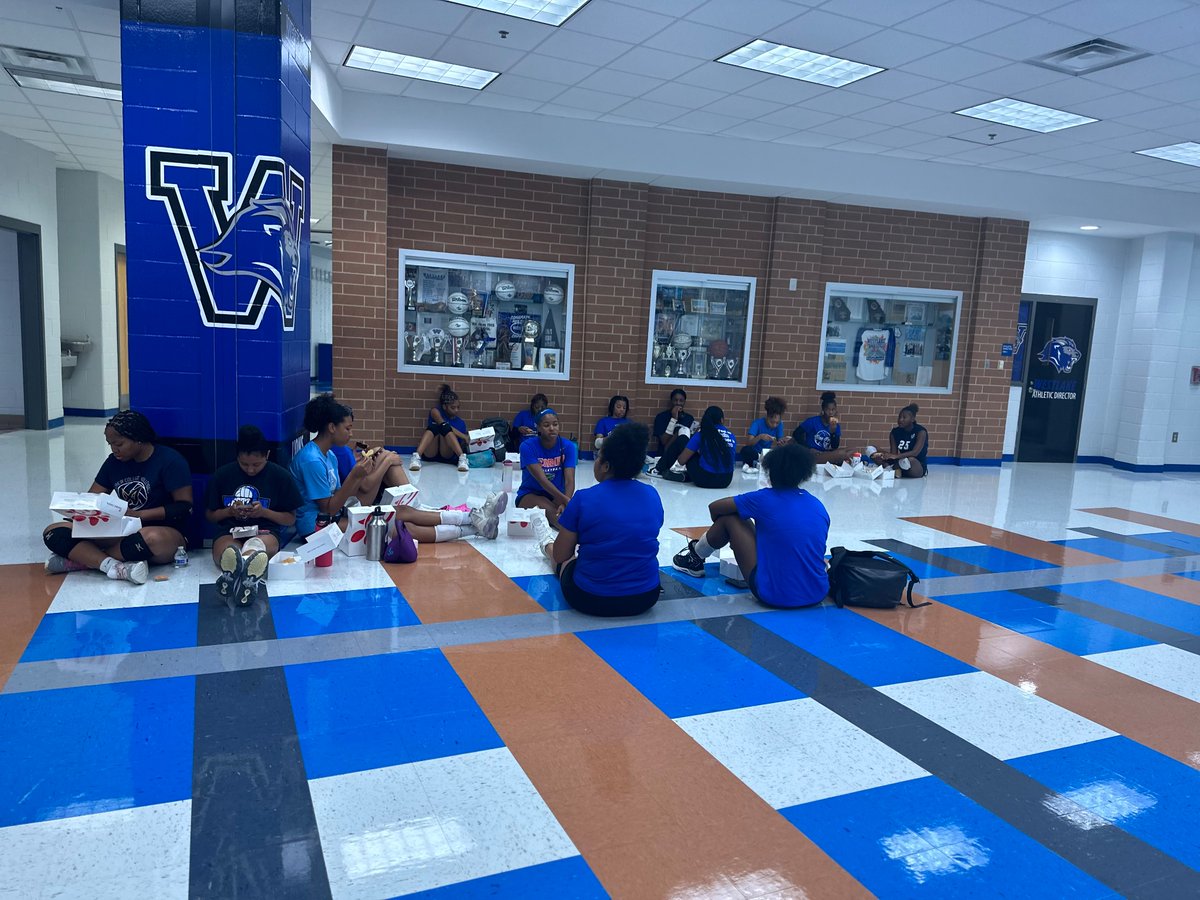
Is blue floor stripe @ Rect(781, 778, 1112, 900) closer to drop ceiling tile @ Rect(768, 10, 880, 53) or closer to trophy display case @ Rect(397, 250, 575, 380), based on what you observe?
drop ceiling tile @ Rect(768, 10, 880, 53)

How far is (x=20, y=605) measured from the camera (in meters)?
4.13

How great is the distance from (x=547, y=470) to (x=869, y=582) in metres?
2.54

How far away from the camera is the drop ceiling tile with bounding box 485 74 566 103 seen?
25.3ft

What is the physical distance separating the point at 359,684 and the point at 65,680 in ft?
3.91

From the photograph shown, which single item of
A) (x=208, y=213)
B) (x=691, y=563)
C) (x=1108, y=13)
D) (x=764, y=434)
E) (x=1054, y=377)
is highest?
(x=1108, y=13)

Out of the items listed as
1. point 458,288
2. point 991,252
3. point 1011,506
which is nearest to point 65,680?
point 458,288

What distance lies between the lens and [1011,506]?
8.63 m

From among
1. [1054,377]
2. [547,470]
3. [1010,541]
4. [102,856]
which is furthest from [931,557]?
[1054,377]

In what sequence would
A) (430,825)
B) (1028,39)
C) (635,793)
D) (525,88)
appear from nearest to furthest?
1. (430,825)
2. (635,793)
3. (1028,39)
4. (525,88)

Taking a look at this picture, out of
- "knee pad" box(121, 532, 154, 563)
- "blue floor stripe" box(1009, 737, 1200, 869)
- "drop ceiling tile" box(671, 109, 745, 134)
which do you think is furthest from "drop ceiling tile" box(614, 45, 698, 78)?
"blue floor stripe" box(1009, 737, 1200, 869)

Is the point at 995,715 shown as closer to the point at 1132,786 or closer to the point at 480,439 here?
the point at 1132,786

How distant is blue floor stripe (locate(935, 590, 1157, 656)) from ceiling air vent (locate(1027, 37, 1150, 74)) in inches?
164

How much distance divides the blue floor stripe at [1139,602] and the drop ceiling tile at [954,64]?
4.14 meters

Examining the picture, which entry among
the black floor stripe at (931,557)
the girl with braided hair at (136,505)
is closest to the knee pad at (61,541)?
the girl with braided hair at (136,505)
